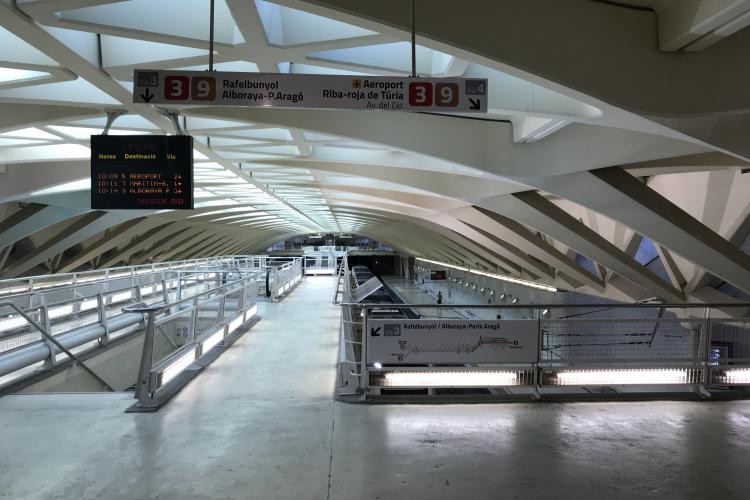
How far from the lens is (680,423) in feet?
16.9

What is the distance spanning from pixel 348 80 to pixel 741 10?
3046 mm

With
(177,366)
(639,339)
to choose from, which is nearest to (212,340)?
(177,366)

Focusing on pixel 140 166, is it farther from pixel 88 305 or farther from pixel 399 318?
pixel 399 318

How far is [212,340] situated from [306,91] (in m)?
5.12

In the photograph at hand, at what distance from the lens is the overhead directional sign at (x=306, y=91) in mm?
4238

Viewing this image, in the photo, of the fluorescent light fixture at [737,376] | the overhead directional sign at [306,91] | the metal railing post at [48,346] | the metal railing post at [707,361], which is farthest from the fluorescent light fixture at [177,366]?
the fluorescent light fixture at [737,376]

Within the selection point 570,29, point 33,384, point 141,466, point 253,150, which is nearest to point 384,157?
point 253,150

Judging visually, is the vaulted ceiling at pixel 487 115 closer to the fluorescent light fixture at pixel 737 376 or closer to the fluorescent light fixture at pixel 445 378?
the fluorescent light fixture at pixel 737 376

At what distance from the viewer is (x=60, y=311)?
860cm

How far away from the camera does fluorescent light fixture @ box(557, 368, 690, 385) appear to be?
19.4 feet

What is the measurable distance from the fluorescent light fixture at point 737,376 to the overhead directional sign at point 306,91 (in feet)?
15.8

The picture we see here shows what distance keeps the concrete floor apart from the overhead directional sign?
305 cm

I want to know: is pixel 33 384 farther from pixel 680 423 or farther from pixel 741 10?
pixel 741 10

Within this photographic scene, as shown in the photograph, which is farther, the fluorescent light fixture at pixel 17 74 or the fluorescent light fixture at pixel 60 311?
the fluorescent light fixture at pixel 60 311
